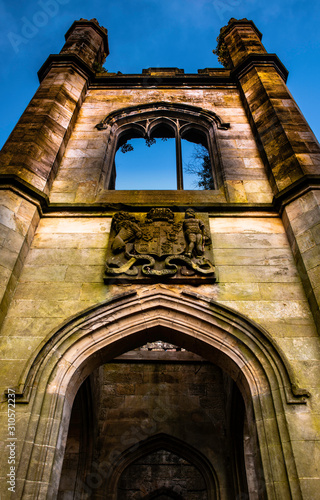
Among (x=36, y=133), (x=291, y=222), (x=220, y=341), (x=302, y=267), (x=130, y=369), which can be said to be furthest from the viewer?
(x=130, y=369)

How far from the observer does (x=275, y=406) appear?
351 cm

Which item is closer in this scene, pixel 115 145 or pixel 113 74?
pixel 115 145

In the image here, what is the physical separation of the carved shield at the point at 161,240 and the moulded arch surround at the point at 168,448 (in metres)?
4.39

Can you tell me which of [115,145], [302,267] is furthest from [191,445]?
[115,145]

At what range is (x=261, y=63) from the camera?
842 centimetres

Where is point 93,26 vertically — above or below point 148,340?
above

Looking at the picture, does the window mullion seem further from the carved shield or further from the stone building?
the carved shield

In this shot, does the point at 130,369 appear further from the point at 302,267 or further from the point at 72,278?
the point at 302,267

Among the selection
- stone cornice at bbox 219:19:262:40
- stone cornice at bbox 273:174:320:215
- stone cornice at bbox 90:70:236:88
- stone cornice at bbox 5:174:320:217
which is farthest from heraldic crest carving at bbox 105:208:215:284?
stone cornice at bbox 219:19:262:40

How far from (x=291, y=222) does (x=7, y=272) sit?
139 inches

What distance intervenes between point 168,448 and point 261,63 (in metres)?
8.29

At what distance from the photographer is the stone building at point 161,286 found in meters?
3.57

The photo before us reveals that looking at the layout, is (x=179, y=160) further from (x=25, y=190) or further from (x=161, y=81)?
(x=25, y=190)

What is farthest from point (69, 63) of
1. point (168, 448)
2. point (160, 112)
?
point (168, 448)
